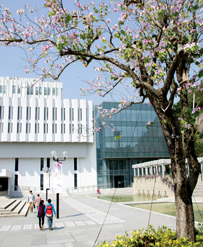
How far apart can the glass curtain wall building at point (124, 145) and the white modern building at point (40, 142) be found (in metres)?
2.00

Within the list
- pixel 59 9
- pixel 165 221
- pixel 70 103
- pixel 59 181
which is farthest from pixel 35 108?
pixel 59 9

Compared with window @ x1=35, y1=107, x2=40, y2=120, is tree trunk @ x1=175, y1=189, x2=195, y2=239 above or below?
below

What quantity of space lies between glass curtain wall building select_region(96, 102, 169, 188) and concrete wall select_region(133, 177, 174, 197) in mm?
12922

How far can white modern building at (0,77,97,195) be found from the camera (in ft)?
154

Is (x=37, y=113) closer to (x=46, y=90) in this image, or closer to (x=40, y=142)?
(x=40, y=142)

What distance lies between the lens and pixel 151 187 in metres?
31.1

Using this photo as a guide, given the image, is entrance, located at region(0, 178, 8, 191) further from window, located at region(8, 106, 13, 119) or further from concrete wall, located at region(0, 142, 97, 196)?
window, located at region(8, 106, 13, 119)

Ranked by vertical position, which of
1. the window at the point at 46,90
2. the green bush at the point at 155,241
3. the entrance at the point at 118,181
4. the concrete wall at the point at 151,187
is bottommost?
the entrance at the point at 118,181

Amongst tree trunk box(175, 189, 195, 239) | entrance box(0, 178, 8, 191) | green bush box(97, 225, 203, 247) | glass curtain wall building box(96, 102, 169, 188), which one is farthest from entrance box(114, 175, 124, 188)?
tree trunk box(175, 189, 195, 239)

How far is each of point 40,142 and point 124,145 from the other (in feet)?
52.1

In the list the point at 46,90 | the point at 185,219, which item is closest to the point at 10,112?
the point at 46,90

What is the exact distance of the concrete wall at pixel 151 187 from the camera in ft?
86.6

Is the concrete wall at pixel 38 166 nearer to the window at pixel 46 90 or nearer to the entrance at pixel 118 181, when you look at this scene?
the entrance at pixel 118 181

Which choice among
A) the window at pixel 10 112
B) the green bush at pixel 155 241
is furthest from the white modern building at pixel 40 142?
the green bush at pixel 155 241
